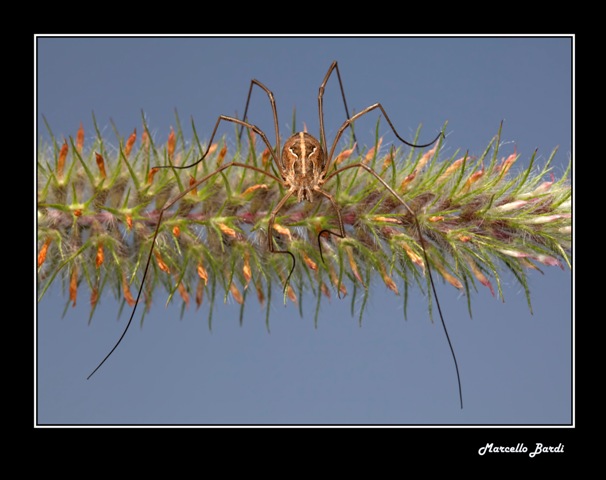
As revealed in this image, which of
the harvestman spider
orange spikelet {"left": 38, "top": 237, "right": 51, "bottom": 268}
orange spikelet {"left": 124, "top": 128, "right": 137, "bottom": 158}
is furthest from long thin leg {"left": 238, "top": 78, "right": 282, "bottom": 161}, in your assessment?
orange spikelet {"left": 38, "top": 237, "right": 51, "bottom": 268}

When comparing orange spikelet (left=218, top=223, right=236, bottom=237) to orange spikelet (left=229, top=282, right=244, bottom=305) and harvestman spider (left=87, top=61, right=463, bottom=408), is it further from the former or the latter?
orange spikelet (left=229, top=282, right=244, bottom=305)

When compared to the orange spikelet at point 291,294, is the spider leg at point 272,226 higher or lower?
higher

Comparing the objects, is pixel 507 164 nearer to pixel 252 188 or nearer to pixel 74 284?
pixel 252 188

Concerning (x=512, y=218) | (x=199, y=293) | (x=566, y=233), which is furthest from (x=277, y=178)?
(x=566, y=233)

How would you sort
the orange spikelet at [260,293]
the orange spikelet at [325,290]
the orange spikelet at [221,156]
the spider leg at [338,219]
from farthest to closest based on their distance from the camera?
1. the orange spikelet at [260,293]
2. the orange spikelet at [325,290]
3. the orange spikelet at [221,156]
4. the spider leg at [338,219]

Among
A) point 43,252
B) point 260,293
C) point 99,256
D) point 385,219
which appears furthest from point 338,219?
point 43,252

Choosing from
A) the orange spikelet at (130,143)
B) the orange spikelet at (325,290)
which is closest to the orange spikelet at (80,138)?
the orange spikelet at (130,143)

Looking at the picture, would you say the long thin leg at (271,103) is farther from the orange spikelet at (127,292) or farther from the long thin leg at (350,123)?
the orange spikelet at (127,292)
